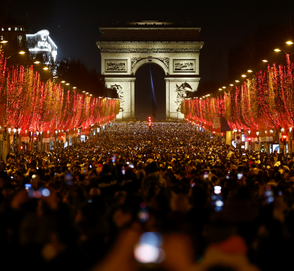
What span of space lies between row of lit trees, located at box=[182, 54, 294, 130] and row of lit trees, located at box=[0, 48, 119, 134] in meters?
12.7

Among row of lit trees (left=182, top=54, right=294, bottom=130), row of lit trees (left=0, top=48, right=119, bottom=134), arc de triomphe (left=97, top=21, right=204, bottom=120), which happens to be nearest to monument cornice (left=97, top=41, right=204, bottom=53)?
arc de triomphe (left=97, top=21, right=204, bottom=120)

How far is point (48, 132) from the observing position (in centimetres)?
3862

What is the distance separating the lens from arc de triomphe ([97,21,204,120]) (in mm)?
101750

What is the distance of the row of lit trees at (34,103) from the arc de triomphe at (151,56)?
155 feet

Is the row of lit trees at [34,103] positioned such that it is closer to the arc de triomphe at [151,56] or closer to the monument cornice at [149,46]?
the arc de triomphe at [151,56]

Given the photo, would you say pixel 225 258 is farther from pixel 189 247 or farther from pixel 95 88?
pixel 95 88

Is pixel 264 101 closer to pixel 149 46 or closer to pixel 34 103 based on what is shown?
pixel 34 103

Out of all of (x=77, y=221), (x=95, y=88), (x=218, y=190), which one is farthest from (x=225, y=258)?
(x=95, y=88)

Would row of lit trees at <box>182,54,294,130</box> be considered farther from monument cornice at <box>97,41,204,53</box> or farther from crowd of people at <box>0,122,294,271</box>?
monument cornice at <box>97,41,204,53</box>

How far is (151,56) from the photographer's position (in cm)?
10350

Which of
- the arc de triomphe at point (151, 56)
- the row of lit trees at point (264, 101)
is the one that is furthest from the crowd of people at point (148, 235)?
the arc de triomphe at point (151, 56)

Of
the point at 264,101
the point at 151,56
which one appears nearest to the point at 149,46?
the point at 151,56

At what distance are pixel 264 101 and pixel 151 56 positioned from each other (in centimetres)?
7105

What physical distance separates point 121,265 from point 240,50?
54.5 meters
